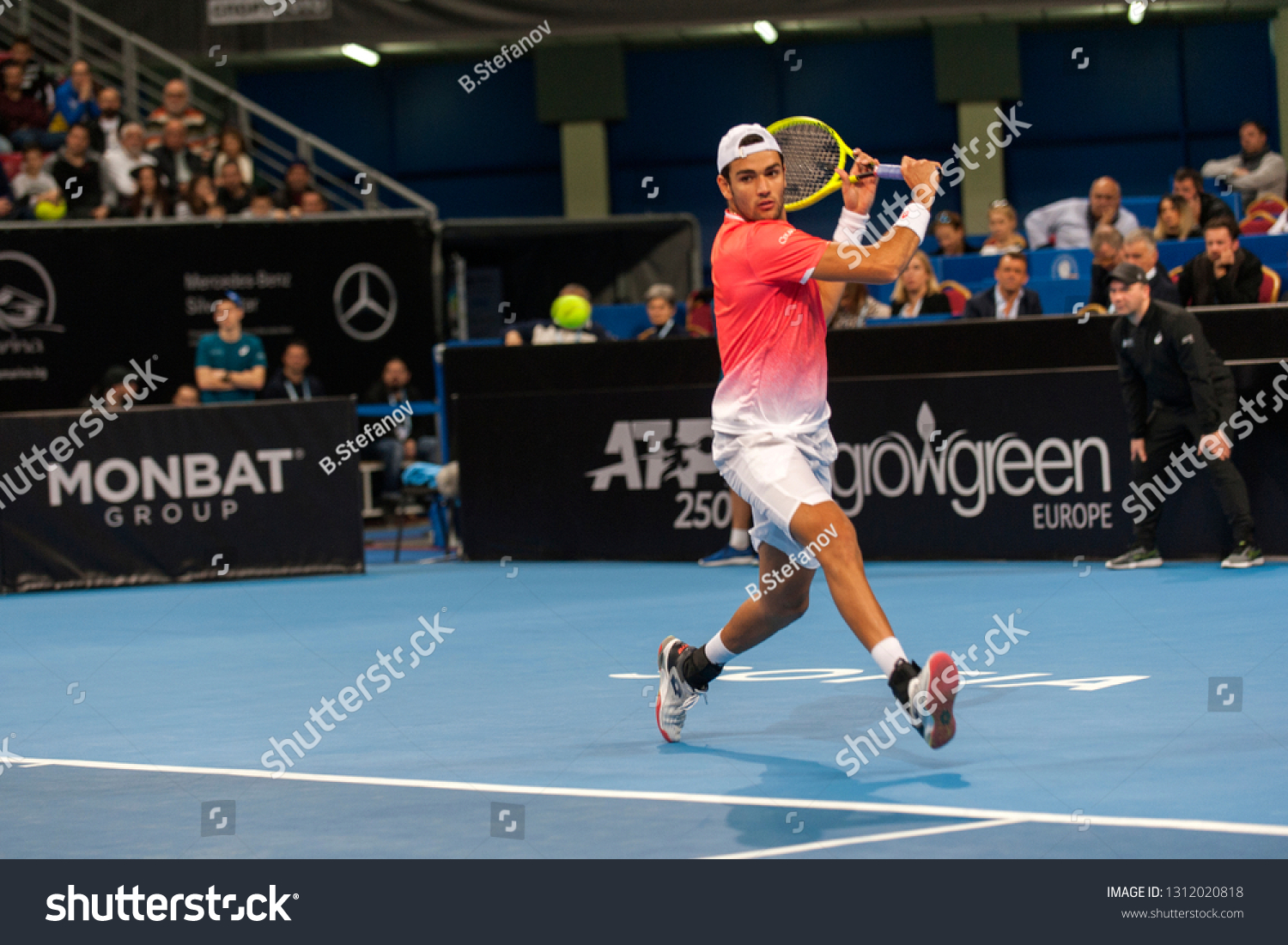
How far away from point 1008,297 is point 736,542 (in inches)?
108

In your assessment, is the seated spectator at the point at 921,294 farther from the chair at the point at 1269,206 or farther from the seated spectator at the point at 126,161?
the seated spectator at the point at 126,161

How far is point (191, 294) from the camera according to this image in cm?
1659

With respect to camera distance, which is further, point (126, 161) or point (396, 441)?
point (126, 161)

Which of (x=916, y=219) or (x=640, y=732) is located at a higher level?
(x=916, y=219)

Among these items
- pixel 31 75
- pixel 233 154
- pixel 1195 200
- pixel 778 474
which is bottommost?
pixel 778 474

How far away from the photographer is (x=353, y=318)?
16.9 meters

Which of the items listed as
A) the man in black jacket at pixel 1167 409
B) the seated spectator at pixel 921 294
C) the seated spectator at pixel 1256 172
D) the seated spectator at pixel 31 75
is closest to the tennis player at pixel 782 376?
the man in black jacket at pixel 1167 409

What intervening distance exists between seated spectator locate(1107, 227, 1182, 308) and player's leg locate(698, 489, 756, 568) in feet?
10.3

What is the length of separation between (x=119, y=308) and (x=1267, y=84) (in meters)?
15.7

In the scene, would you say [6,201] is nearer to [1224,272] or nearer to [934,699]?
[1224,272]

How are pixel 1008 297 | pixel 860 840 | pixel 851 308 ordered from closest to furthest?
pixel 860 840 < pixel 1008 297 < pixel 851 308

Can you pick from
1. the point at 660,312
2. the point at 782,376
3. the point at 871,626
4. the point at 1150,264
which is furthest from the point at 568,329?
the point at 871,626
